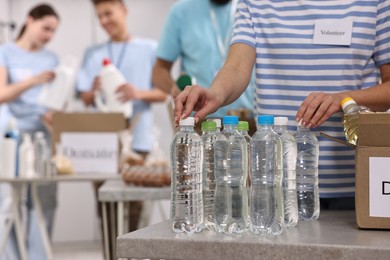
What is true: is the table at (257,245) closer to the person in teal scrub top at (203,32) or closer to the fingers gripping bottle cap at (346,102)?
the fingers gripping bottle cap at (346,102)

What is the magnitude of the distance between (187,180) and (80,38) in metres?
A: 4.90

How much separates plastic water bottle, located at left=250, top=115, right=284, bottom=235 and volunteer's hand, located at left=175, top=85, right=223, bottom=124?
155mm

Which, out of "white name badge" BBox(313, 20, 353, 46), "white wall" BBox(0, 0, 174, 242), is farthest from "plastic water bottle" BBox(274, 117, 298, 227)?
"white wall" BBox(0, 0, 174, 242)

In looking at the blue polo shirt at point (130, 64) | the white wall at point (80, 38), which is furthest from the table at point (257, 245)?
the white wall at point (80, 38)

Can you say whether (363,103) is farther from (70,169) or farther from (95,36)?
(95,36)

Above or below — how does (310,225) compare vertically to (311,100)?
below

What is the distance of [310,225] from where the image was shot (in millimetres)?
1584

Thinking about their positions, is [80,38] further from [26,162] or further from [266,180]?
[266,180]

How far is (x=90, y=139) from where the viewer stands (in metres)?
4.03

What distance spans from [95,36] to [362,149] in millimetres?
4953

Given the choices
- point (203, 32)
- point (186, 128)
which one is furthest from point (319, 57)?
point (203, 32)

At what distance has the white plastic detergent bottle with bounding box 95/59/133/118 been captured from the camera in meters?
4.21

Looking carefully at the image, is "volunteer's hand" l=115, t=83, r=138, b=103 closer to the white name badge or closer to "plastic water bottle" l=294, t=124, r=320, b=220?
the white name badge

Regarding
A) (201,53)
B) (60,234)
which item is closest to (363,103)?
(201,53)
